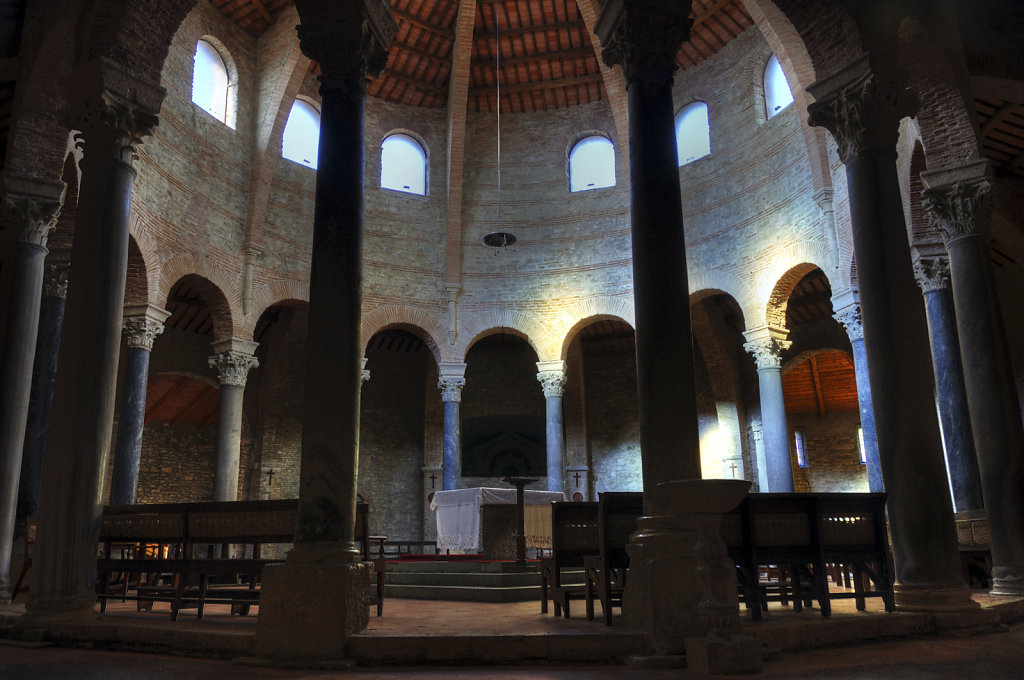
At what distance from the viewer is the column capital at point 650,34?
6453 mm

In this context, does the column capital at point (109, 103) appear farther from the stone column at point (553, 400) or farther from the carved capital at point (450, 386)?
the stone column at point (553, 400)

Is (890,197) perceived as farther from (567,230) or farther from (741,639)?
(567,230)

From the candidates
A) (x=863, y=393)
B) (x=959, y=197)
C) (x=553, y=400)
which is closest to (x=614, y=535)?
(x=959, y=197)

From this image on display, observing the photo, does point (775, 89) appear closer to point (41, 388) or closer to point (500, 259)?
point (500, 259)

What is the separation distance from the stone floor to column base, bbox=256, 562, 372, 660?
0.18m

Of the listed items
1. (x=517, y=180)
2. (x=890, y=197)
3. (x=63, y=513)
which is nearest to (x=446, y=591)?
(x=63, y=513)

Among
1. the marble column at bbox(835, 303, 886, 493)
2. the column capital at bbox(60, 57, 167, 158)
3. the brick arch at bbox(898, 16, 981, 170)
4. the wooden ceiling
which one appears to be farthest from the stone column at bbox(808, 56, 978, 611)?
the wooden ceiling

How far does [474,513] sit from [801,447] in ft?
48.0

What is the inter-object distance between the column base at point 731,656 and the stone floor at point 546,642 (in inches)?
4.6

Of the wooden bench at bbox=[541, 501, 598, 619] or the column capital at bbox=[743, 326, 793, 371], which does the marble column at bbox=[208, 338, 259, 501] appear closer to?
the wooden bench at bbox=[541, 501, 598, 619]

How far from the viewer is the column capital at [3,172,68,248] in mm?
8977

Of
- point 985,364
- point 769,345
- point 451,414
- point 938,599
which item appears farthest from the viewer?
point 451,414

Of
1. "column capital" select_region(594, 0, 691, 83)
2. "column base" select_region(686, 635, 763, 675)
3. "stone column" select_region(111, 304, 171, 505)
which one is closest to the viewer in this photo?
"column base" select_region(686, 635, 763, 675)

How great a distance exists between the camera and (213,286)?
48.3 feet
